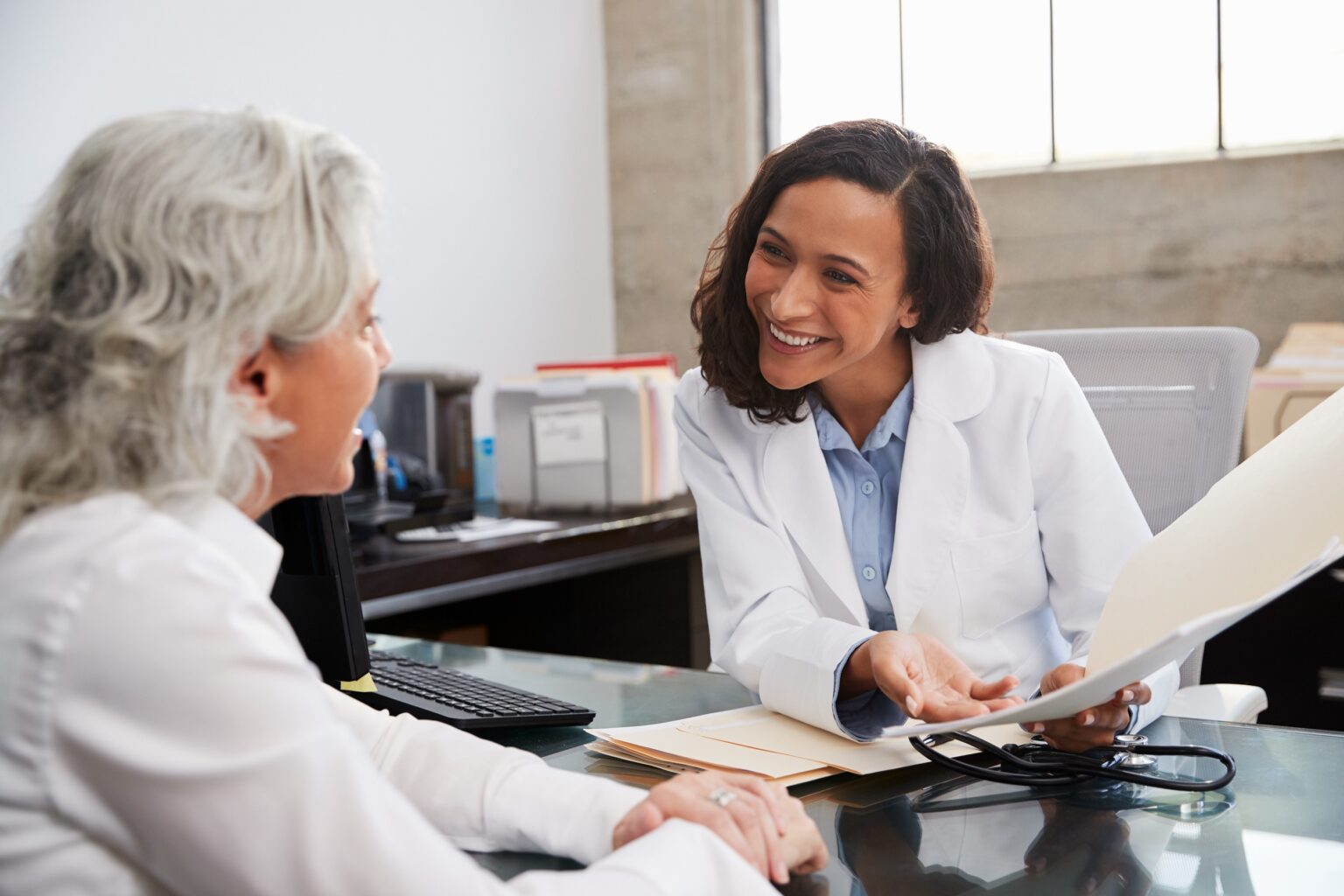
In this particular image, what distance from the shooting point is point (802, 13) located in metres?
4.80

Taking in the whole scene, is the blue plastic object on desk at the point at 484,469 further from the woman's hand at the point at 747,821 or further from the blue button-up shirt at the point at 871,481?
the woman's hand at the point at 747,821

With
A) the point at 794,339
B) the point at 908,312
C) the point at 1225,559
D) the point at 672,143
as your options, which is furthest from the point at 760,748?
the point at 672,143

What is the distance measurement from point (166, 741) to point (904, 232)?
1296 millimetres

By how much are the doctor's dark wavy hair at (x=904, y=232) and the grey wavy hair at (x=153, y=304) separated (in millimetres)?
1047

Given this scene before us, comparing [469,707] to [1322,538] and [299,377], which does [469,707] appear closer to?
[299,377]

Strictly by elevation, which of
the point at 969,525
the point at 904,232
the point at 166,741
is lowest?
the point at 969,525

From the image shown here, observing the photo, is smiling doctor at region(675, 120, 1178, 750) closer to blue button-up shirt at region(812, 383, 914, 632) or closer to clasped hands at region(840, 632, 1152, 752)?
blue button-up shirt at region(812, 383, 914, 632)

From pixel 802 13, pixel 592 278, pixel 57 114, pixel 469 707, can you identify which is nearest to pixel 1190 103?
Result: pixel 802 13

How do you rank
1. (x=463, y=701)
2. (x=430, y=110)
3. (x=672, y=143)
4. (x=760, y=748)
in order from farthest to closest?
(x=672, y=143) < (x=430, y=110) < (x=463, y=701) < (x=760, y=748)

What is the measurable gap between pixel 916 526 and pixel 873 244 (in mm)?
381

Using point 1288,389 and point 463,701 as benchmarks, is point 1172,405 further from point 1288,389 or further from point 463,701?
point 1288,389

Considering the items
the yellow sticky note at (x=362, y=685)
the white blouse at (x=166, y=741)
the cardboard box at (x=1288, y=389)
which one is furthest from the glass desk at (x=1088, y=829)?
the cardboard box at (x=1288, y=389)

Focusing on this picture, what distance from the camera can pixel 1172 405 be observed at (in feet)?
6.22

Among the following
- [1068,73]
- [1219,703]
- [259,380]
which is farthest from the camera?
[1068,73]
